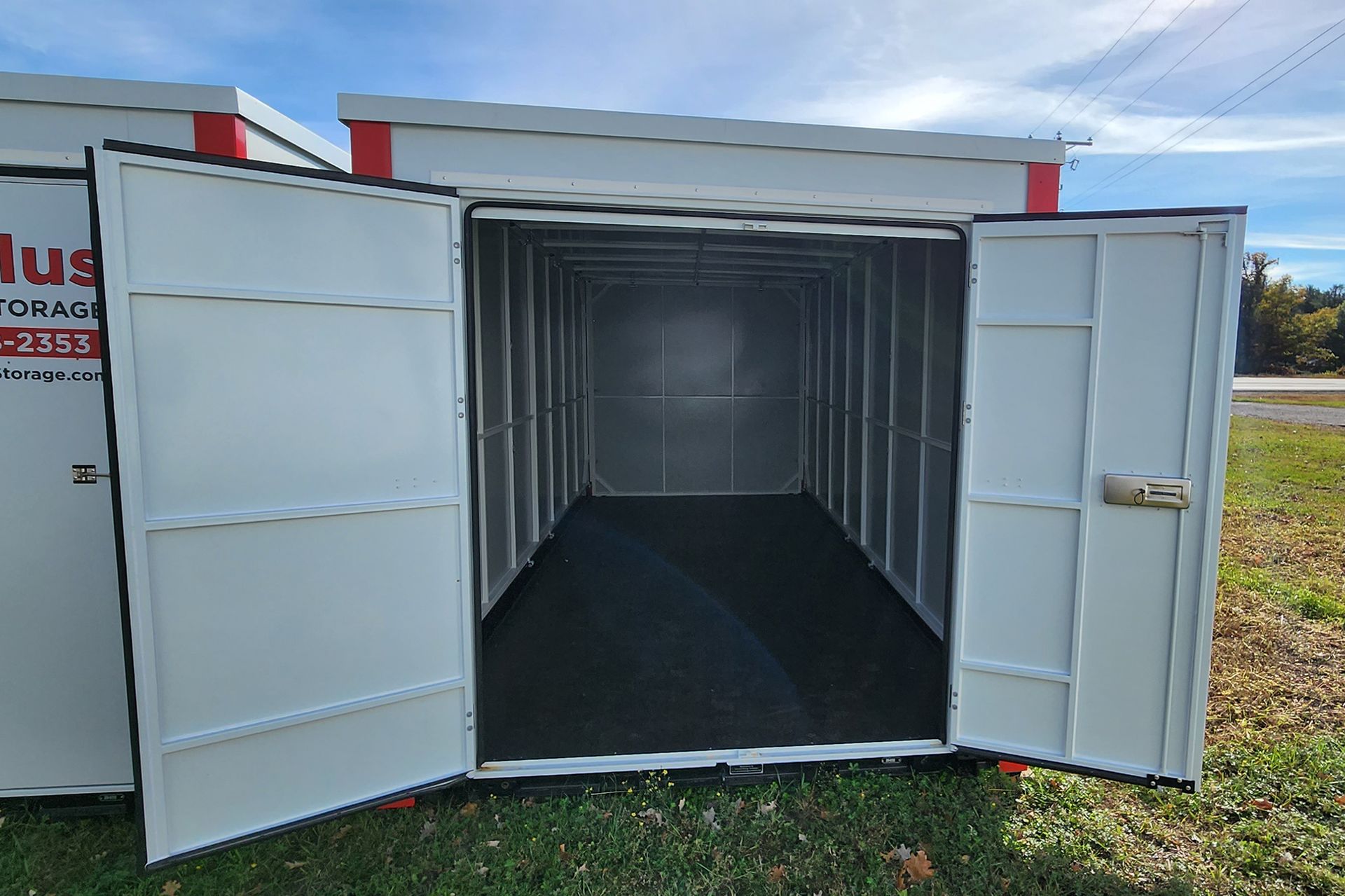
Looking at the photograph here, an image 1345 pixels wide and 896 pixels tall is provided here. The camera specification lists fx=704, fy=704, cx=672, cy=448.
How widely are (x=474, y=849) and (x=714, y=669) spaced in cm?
165

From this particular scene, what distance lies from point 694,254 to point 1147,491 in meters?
4.21

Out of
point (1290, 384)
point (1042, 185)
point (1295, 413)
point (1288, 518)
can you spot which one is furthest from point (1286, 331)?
point (1042, 185)

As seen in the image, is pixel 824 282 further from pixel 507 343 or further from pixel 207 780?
pixel 207 780

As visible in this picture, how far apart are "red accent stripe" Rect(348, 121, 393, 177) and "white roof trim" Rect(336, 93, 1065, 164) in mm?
30

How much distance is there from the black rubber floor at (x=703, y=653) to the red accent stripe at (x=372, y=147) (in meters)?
2.16

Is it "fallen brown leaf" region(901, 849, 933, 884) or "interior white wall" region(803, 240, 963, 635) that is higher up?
"interior white wall" region(803, 240, 963, 635)

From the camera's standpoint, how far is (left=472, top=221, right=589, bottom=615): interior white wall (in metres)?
4.38

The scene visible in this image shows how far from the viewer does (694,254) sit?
607cm

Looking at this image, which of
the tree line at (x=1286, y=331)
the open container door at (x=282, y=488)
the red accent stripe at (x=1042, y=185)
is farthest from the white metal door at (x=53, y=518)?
the tree line at (x=1286, y=331)

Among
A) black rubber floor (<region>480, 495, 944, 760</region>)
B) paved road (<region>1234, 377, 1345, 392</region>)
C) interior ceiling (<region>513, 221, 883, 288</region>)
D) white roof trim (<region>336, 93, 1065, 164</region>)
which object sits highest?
interior ceiling (<region>513, 221, 883, 288</region>)

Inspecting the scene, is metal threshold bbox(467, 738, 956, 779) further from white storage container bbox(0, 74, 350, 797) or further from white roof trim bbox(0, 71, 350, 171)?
white roof trim bbox(0, 71, 350, 171)

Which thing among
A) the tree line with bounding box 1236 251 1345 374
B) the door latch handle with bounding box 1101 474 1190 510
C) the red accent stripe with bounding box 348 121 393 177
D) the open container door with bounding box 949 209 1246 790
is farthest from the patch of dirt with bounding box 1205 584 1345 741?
the tree line with bounding box 1236 251 1345 374

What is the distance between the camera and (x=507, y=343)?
488 centimetres

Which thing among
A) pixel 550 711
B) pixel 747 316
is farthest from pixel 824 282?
pixel 550 711
